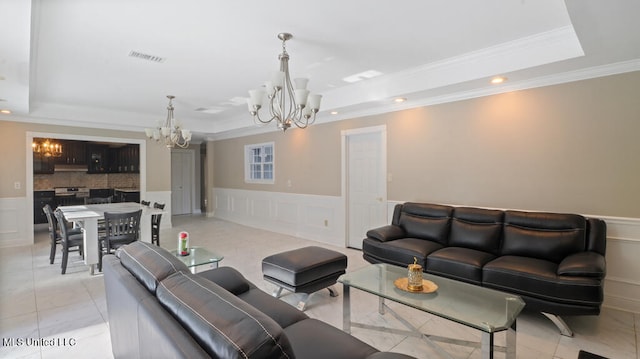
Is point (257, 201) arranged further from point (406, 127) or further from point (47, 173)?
point (47, 173)

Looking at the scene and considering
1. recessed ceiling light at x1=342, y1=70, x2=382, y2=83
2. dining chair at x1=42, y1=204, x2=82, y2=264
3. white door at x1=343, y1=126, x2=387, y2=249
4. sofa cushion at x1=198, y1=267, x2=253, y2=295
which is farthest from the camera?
white door at x1=343, y1=126, x2=387, y2=249

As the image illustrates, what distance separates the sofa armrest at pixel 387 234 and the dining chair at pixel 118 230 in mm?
3181

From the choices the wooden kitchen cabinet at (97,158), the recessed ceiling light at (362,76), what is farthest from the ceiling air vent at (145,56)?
the wooden kitchen cabinet at (97,158)

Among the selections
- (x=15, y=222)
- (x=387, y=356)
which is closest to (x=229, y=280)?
(x=387, y=356)

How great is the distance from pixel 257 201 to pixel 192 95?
3135mm

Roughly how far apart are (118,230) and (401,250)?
3676mm

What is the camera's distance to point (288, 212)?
6855mm

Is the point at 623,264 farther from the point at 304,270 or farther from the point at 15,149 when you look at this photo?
the point at 15,149

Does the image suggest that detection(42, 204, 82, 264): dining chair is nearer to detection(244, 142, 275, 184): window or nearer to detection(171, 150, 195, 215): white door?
detection(244, 142, 275, 184): window

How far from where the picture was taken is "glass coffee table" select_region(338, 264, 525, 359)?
6.28 ft

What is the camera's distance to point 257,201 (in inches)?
304

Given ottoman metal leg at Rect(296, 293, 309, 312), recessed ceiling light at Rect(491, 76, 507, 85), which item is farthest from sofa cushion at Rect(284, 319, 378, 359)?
recessed ceiling light at Rect(491, 76, 507, 85)

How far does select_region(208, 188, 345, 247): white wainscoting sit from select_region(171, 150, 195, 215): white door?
184cm

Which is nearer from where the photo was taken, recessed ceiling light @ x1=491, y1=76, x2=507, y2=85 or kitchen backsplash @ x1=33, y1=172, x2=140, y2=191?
recessed ceiling light @ x1=491, y1=76, x2=507, y2=85
